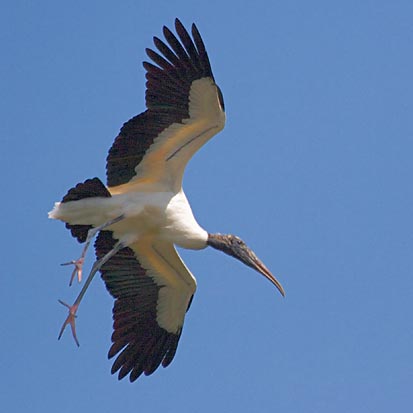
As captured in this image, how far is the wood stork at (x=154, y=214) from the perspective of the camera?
1839cm

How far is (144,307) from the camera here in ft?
65.3

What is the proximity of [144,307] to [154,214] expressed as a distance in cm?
162

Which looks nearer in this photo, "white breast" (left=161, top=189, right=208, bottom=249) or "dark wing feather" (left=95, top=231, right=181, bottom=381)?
"white breast" (left=161, top=189, right=208, bottom=249)

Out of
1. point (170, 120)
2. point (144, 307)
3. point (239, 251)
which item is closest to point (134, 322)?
point (144, 307)

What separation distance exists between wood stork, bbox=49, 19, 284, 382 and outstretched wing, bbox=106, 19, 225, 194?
12 millimetres

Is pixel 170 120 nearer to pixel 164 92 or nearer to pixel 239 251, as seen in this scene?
pixel 164 92

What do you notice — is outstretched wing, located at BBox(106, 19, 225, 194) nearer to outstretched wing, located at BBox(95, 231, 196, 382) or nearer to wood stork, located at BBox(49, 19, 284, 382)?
wood stork, located at BBox(49, 19, 284, 382)

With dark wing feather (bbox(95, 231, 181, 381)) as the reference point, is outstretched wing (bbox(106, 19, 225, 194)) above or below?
above

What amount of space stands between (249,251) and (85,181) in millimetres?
2677

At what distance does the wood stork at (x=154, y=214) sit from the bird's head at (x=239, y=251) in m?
0.01

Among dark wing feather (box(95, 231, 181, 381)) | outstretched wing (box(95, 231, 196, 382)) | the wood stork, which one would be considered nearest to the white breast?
the wood stork

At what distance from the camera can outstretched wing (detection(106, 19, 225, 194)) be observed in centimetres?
1828

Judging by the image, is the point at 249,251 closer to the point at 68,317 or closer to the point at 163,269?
the point at 163,269

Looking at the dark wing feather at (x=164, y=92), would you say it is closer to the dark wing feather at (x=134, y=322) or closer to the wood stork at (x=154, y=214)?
the wood stork at (x=154, y=214)
